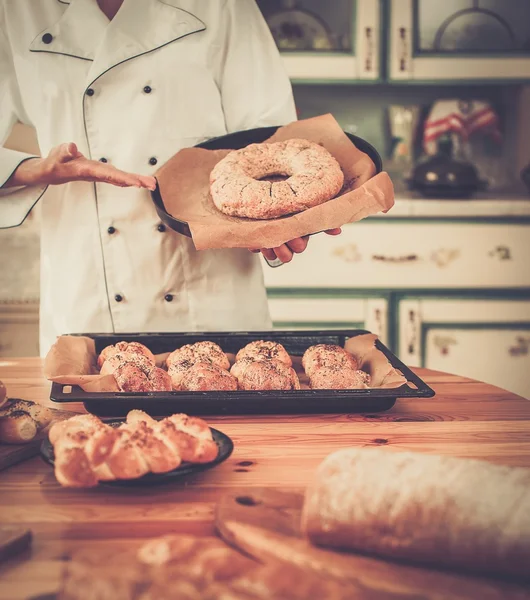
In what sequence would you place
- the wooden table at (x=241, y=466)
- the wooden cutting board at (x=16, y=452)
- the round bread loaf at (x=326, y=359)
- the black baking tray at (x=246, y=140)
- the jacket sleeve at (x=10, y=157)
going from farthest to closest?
the black baking tray at (x=246, y=140), the jacket sleeve at (x=10, y=157), the round bread loaf at (x=326, y=359), the wooden cutting board at (x=16, y=452), the wooden table at (x=241, y=466)

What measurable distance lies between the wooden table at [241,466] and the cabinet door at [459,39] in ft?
6.47

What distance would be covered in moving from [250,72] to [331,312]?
123 cm

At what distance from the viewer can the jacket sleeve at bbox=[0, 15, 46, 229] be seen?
1490 millimetres

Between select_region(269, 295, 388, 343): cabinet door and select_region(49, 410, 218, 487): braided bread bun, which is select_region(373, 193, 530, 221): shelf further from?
select_region(49, 410, 218, 487): braided bread bun

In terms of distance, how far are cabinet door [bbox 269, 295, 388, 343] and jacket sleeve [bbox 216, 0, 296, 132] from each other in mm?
1086

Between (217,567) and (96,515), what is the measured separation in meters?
0.19

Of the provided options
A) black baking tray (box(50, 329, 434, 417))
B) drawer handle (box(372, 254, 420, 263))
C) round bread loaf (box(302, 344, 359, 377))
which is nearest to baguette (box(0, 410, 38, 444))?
black baking tray (box(50, 329, 434, 417))

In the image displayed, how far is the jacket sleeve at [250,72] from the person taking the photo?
5.45 feet

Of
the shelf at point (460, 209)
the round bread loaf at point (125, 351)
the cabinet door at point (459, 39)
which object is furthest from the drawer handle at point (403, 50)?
the round bread loaf at point (125, 351)

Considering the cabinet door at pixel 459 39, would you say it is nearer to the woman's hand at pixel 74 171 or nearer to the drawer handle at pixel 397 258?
the drawer handle at pixel 397 258

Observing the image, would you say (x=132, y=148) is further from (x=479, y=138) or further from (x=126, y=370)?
(x=479, y=138)

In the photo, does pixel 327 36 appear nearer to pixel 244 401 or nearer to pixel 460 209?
pixel 460 209

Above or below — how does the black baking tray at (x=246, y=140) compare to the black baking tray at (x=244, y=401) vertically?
above

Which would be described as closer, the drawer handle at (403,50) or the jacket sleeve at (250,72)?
the jacket sleeve at (250,72)
